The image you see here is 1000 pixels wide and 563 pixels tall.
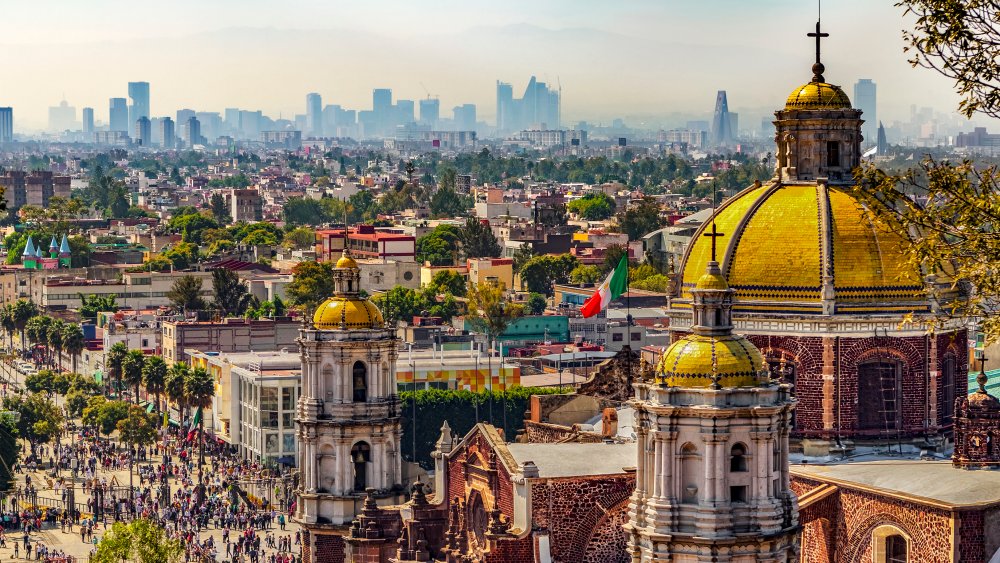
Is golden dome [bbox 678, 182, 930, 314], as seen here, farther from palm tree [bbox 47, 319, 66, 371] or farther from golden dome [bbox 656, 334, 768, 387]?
palm tree [bbox 47, 319, 66, 371]

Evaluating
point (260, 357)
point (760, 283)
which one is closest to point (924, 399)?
point (760, 283)

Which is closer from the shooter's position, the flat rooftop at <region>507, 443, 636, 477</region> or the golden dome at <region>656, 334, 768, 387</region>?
the golden dome at <region>656, 334, 768, 387</region>

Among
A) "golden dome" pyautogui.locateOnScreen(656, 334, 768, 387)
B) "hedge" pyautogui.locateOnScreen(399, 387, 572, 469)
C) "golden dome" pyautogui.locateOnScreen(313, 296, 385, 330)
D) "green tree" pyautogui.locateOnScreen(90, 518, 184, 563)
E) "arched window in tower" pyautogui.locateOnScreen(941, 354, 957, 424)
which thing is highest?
"golden dome" pyautogui.locateOnScreen(313, 296, 385, 330)

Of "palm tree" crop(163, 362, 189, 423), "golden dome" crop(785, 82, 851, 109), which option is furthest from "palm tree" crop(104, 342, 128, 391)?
"golden dome" crop(785, 82, 851, 109)

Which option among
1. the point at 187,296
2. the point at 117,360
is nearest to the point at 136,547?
the point at 117,360

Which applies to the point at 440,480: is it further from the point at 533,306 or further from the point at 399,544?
the point at 533,306

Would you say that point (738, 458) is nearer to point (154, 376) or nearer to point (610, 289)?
point (610, 289)

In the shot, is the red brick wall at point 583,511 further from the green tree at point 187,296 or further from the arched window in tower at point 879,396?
the green tree at point 187,296
